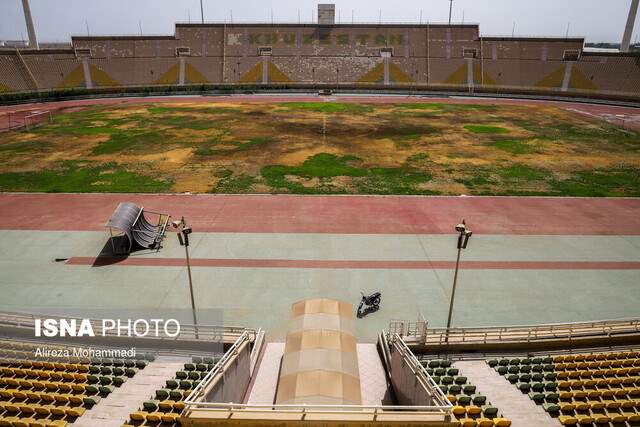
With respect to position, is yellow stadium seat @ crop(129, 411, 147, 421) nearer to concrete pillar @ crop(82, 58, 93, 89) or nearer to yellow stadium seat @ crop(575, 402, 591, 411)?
yellow stadium seat @ crop(575, 402, 591, 411)

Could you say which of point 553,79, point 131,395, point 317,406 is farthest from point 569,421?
point 553,79

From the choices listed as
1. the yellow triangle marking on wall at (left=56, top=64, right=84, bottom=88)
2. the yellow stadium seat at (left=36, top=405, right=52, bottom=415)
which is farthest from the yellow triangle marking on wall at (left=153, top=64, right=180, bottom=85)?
the yellow stadium seat at (left=36, top=405, right=52, bottom=415)

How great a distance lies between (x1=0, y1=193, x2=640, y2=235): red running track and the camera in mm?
25906

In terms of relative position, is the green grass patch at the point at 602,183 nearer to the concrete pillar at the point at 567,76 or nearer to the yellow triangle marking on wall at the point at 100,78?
the concrete pillar at the point at 567,76

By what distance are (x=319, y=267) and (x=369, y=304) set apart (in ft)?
13.9

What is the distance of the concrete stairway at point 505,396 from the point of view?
11.4 metres

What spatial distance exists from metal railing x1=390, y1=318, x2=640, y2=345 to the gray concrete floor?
87.0 inches

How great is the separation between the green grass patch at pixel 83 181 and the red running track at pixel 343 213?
1318 mm

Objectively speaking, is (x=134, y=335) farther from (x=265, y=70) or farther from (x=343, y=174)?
(x=265, y=70)

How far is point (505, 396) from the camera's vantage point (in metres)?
12.4

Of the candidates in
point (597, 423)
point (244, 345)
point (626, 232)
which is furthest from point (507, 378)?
point (626, 232)

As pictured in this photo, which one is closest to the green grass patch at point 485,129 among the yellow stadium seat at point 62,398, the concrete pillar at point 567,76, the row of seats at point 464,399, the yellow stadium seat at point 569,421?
the concrete pillar at point 567,76

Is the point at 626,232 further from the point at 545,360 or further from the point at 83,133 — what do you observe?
the point at 83,133

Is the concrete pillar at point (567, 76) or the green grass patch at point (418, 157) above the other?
Result: the concrete pillar at point (567, 76)
